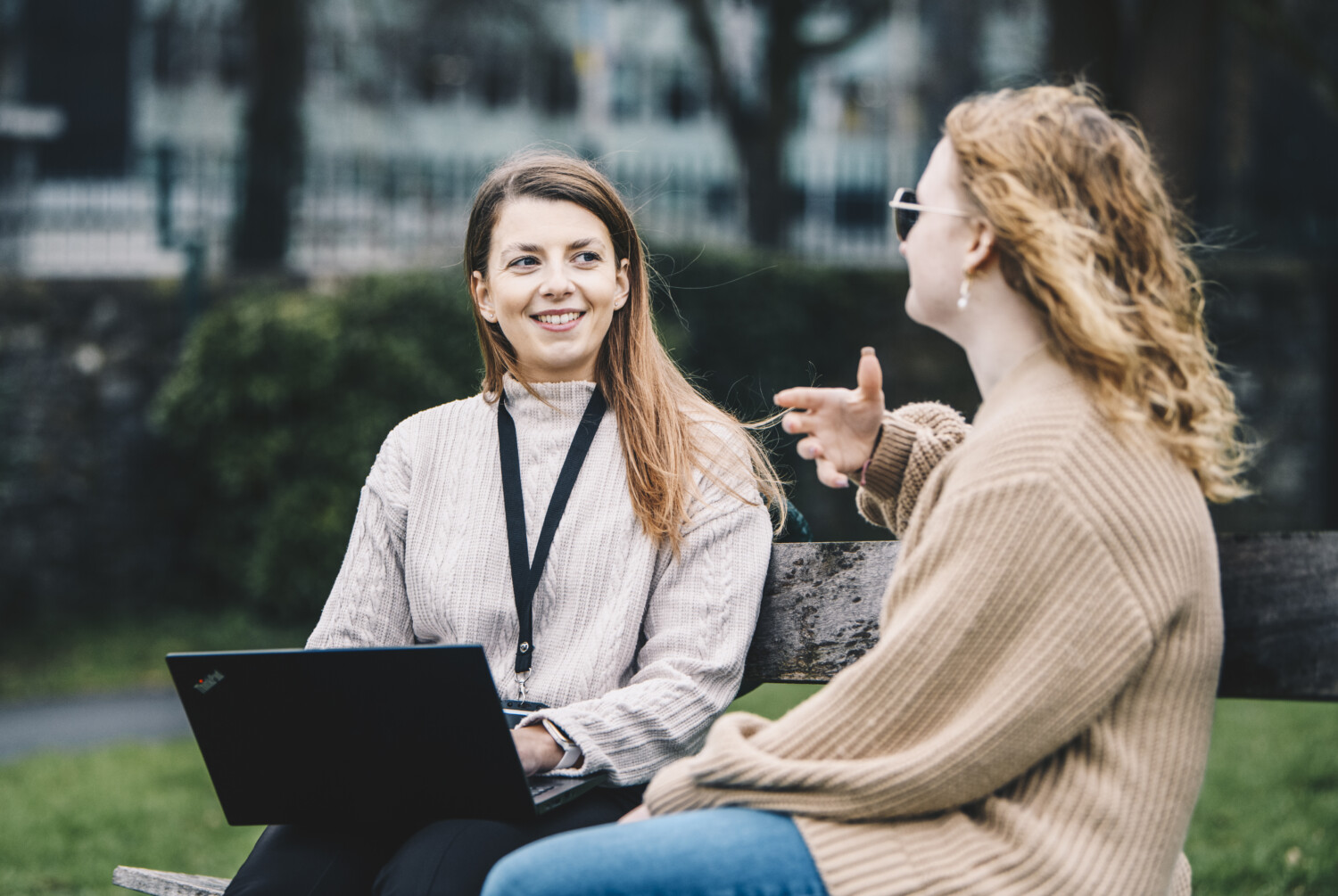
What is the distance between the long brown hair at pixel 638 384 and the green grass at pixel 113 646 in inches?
221

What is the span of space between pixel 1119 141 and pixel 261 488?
7472 mm

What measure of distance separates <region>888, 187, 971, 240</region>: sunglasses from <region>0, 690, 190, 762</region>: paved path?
5.52 metres

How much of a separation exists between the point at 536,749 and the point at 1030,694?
3.03 feet

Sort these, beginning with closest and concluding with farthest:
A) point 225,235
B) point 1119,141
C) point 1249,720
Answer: point 1119,141
point 1249,720
point 225,235

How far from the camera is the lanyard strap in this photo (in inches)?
99.7

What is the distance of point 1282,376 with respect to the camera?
1229 centimetres

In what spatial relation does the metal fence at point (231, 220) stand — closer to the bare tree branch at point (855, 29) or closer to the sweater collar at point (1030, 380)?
the bare tree branch at point (855, 29)

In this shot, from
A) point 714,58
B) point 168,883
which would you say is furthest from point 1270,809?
point 714,58

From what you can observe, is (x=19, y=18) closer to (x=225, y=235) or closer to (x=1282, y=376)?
(x=225, y=235)

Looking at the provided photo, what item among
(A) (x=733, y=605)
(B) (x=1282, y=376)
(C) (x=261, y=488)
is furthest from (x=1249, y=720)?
(B) (x=1282, y=376)

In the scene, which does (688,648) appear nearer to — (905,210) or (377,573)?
(377,573)

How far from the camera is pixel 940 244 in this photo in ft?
6.49

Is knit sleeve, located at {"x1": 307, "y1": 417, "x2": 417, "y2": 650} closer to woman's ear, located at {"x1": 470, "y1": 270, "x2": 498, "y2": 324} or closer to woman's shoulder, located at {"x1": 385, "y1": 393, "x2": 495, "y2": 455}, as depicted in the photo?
woman's shoulder, located at {"x1": 385, "y1": 393, "x2": 495, "y2": 455}

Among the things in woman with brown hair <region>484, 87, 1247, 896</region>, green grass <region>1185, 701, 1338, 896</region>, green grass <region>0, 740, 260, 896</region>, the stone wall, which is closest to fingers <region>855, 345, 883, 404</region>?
woman with brown hair <region>484, 87, 1247, 896</region>
